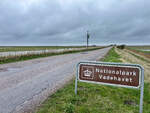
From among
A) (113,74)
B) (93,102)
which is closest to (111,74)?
(113,74)

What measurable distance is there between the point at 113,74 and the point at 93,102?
103 centimetres

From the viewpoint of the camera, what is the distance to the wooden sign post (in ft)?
9.99

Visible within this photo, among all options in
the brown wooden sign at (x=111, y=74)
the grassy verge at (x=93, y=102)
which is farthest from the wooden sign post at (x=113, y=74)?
the grassy verge at (x=93, y=102)

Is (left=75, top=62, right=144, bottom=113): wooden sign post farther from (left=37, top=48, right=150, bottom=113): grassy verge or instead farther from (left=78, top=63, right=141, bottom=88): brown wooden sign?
(left=37, top=48, right=150, bottom=113): grassy verge

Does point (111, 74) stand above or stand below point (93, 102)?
above

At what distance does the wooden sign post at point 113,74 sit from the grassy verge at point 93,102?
2.02 feet

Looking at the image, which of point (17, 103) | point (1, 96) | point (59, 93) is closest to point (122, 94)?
point (59, 93)

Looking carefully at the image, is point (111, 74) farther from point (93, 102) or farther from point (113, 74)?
point (93, 102)

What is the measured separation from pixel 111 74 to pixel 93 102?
1.00 metres

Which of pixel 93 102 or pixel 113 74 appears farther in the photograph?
pixel 93 102

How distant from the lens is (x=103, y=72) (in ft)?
11.5

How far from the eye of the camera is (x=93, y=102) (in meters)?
3.63

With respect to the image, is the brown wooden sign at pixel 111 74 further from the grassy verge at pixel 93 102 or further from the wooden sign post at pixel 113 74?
the grassy verge at pixel 93 102

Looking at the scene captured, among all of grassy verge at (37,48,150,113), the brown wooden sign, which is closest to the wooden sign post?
the brown wooden sign
